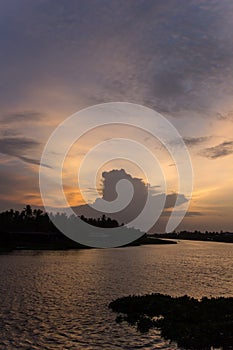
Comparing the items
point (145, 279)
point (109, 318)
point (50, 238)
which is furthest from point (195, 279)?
point (50, 238)

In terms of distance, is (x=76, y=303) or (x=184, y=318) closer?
(x=184, y=318)

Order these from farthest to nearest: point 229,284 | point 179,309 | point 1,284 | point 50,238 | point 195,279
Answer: point 50,238
point 195,279
point 229,284
point 1,284
point 179,309

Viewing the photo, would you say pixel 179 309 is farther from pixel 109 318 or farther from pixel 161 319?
pixel 109 318

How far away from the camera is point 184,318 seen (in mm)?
31797

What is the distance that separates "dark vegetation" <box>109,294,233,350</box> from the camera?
85.3 feet

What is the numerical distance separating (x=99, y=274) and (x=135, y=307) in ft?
104

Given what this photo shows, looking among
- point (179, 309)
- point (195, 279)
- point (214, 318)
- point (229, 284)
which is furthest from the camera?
point (195, 279)

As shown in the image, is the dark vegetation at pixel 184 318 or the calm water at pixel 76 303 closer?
the dark vegetation at pixel 184 318

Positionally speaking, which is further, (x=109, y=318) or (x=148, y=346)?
(x=109, y=318)

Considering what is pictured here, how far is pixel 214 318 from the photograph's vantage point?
104 ft

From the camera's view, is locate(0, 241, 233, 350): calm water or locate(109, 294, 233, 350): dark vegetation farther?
locate(0, 241, 233, 350): calm water

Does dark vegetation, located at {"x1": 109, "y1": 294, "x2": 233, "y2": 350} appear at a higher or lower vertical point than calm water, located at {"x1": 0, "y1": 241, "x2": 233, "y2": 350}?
higher

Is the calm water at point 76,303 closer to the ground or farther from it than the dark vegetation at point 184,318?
closer to the ground

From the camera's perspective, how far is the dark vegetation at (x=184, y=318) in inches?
1023
